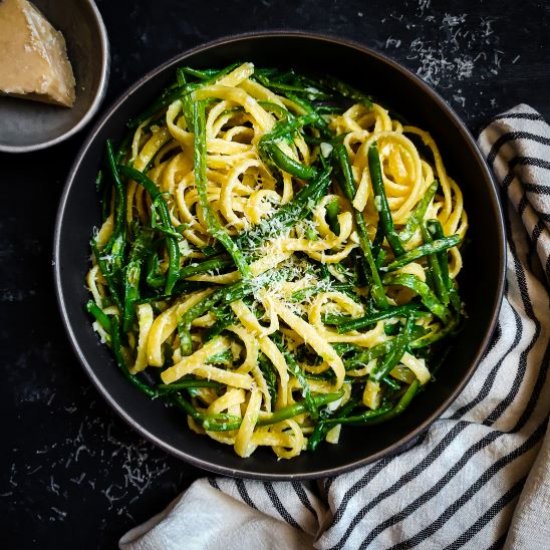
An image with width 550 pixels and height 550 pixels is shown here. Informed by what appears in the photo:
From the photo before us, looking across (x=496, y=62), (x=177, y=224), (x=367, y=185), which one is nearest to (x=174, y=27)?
(x=177, y=224)

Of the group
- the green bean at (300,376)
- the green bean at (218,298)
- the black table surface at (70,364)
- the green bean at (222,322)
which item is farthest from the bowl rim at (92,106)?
the green bean at (300,376)

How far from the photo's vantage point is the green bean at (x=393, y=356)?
291 cm

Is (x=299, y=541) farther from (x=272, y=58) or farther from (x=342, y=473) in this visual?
(x=272, y=58)

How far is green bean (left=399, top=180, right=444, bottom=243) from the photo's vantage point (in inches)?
Result: 115

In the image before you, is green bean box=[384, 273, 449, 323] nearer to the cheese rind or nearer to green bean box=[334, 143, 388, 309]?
green bean box=[334, 143, 388, 309]

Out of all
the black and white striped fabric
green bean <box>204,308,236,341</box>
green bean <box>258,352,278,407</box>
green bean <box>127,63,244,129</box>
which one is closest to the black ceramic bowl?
green bean <box>127,63,244,129</box>

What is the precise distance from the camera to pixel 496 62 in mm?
3242

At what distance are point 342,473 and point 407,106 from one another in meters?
1.76

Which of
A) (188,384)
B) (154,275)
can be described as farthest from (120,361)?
(154,275)

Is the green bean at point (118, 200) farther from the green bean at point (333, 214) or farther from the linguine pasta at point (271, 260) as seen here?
the green bean at point (333, 214)

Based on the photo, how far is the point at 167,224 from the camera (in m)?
2.85

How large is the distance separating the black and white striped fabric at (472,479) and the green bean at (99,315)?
0.89 meters

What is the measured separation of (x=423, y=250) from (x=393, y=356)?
0.50 meters

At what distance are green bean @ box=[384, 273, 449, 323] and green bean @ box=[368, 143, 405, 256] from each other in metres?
0.11
